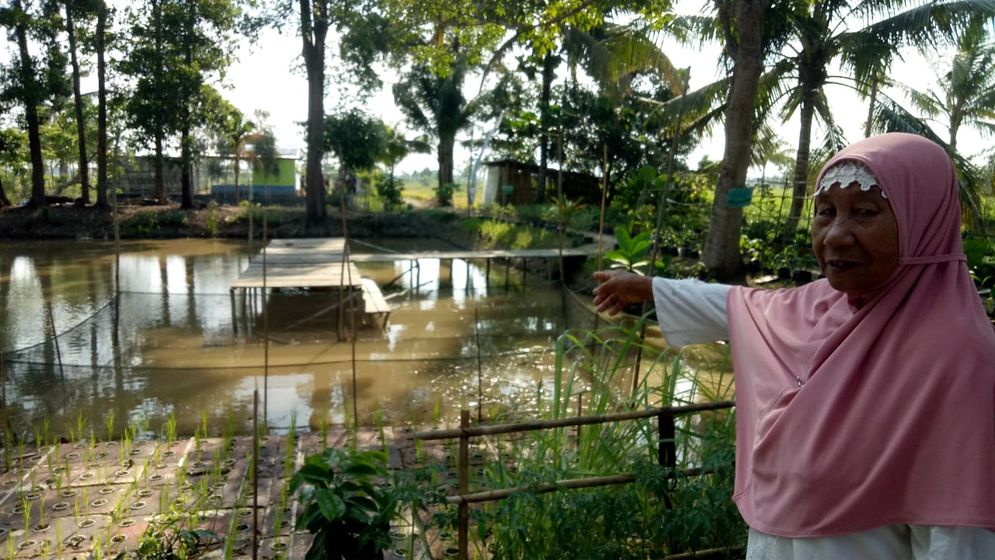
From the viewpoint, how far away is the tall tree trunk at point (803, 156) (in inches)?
444

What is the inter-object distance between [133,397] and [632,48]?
809 cm

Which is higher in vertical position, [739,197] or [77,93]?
[77,93]

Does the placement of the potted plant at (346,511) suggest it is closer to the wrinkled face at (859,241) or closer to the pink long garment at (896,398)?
the pink long garment at (896,398)

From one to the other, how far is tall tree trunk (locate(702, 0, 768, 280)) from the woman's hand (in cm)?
706

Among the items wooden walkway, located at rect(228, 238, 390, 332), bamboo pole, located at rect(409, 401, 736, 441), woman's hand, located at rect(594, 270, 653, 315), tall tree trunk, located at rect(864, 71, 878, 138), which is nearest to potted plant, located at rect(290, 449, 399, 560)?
bamboo pole, located at rect(409, 401, 736, 441)

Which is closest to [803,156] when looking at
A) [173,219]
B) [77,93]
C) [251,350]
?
[251,350]

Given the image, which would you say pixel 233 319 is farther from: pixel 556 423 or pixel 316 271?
pixel 556 423

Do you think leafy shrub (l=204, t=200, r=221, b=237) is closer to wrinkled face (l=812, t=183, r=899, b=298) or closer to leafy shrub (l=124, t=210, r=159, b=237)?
leafy shrub (l=124, t=210, r=159, b=237)

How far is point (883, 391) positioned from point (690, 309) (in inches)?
21.8

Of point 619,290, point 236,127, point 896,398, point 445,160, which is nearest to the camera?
point 896,398

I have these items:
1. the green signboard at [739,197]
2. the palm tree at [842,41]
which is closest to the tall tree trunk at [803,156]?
the palm tree at [842,41]

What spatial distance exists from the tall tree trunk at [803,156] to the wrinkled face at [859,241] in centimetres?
1058

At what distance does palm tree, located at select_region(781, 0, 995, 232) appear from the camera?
30.8 feet

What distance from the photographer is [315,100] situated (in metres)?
20.2
